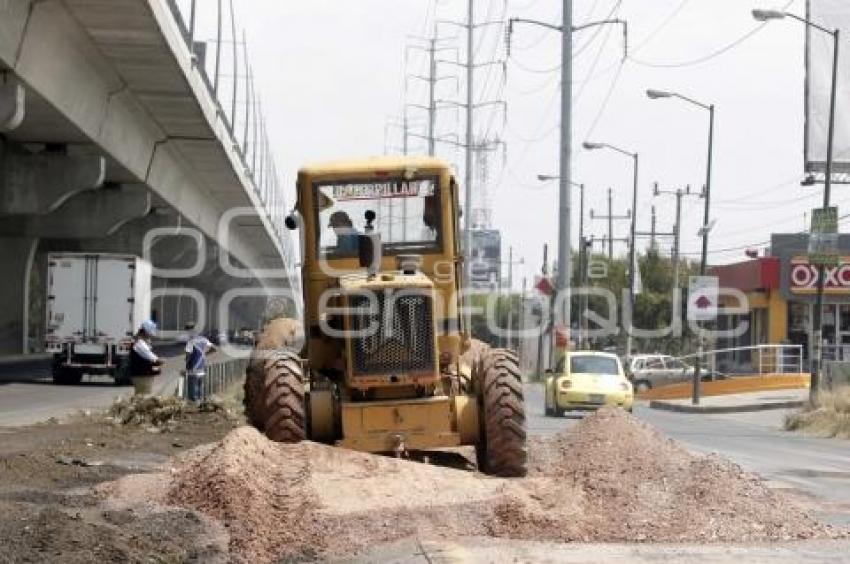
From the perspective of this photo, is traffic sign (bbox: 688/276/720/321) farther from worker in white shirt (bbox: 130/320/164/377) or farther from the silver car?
worker in white shirt (bbox: 130/320/164/377)

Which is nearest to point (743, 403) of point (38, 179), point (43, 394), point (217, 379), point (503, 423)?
point (217, 379)

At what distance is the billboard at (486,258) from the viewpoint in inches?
3337

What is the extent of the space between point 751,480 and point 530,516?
2.43 meters

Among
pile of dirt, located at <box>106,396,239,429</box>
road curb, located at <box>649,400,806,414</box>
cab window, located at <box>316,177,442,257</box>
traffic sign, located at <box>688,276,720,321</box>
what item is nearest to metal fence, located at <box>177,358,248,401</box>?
pile of dirt, located at <box>106,396,239,429</box>

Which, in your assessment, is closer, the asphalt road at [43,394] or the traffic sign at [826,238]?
the asphalt road at [43,394]

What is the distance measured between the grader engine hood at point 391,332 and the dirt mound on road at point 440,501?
3.58 feet

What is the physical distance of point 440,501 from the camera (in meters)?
10.7

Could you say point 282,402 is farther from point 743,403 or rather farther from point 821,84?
point 821,84

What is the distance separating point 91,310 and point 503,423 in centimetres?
2693

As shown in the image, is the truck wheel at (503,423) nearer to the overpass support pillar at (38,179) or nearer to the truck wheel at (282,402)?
the truck wheel at (282,402)

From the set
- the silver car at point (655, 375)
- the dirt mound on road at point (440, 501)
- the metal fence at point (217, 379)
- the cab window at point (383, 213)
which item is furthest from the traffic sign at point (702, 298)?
the dirt mound on road at point (440, 501)

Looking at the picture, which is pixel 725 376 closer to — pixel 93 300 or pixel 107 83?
pixel 93 300

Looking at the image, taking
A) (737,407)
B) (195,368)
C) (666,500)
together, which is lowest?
(737,407)

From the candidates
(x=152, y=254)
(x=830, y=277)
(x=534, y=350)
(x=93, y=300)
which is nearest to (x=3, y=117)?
(x=93, y=300)
